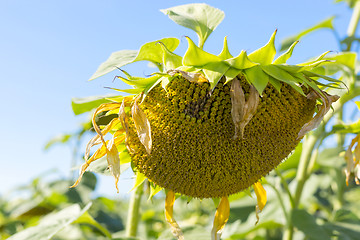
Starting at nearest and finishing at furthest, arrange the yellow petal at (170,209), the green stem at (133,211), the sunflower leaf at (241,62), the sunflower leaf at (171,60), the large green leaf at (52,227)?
the sunflower leaf at (241,62)
the sunflower leaf at (171,60)
the yellow petal at (170,209)
the large green leaf at (52,227)
the green stem at (133,211)

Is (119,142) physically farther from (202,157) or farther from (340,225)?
(340,225)

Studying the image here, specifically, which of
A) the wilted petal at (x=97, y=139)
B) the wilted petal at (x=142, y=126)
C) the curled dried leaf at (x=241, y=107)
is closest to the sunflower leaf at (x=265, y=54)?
the curled dried leaf at (x=241, y=107)

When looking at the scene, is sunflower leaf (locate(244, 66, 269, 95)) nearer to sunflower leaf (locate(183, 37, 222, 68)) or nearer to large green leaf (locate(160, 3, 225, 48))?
sunflower leaf (locate(183, 37, 222, 68))

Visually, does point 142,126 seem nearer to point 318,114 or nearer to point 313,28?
point 318,114

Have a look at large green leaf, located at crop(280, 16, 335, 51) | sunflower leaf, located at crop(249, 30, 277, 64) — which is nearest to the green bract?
sunflower leaf, located at crop(249, 30, 277, 64)

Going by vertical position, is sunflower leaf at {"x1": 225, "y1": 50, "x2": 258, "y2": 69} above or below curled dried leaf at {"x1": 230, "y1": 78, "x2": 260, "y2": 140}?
above

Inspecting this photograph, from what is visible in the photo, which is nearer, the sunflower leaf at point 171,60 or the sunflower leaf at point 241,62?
the sunflower leaf at point 241,62

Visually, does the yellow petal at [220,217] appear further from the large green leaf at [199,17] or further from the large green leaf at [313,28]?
the large green leaf at [313,28]
